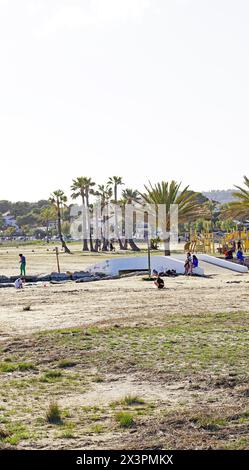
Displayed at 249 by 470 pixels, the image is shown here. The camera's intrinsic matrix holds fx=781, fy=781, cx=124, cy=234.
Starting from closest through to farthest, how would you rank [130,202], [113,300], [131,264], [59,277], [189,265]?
[113,300]
[189,265]
[59,277]
[131,264]
[130,202]

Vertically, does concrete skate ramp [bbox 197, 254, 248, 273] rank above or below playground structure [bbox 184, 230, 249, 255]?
below

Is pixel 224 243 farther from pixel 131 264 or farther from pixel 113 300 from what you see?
pixel 113 300

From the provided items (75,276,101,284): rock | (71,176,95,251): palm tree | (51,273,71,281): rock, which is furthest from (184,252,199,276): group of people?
(71,176,95,251): palm tree

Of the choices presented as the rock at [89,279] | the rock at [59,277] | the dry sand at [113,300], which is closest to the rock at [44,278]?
the rock at [59,277]

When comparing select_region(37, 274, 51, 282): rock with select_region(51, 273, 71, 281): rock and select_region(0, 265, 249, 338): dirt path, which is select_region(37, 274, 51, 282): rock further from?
select_region(0, 265, 249, 338): dirt path

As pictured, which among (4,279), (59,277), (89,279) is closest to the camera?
(89,279)

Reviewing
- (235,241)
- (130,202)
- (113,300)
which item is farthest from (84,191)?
(113,300)

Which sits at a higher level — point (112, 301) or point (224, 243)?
point (224, 243)

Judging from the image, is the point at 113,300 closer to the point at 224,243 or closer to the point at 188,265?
the point at 188,265

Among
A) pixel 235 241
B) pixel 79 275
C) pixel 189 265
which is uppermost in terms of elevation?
pixel 235 241

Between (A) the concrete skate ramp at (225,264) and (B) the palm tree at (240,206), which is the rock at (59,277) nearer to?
(A) the concrete skate ramp at (225,264)

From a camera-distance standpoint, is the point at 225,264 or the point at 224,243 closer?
the point at 225,264

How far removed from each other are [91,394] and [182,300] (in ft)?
41.0
